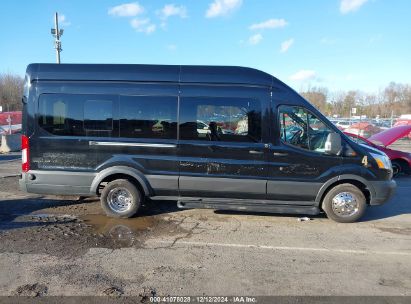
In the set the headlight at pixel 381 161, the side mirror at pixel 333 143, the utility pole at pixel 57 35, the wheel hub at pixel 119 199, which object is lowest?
A: the wheel hub at pixel 119 199

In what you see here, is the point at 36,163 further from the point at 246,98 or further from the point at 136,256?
the point at 246,98

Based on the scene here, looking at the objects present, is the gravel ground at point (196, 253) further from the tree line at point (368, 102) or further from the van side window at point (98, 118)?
the tree line at point (368, 102)

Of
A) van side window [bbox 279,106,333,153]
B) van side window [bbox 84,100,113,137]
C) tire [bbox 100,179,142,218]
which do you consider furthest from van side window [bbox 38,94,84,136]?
van side window [bbox 279,106,333,153]

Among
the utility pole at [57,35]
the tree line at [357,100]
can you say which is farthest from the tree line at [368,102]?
the utility pole at [57,35]

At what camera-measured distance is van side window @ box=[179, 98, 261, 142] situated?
6160 mm

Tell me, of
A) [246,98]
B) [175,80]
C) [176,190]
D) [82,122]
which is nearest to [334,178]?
[246,98]

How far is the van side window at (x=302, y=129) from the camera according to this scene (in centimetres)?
618

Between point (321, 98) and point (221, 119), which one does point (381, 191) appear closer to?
point (221, 119)

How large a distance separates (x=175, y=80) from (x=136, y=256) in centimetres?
306

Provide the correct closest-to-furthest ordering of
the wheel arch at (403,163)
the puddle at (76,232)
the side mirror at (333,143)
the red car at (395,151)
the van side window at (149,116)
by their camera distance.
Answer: the puddle at (76,232)
the side mirror at (333,143)
the van side window at (149,116)
the red car at (395,151)
the wheel arch at (403,163)

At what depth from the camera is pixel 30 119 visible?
20.9 feet

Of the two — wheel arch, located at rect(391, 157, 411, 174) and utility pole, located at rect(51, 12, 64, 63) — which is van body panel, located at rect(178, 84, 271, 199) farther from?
utility pole, located at rect(51, 12, 64, 63)

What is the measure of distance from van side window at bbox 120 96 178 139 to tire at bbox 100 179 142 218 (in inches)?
37.7

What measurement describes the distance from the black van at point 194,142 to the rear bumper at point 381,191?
0.06 ft
